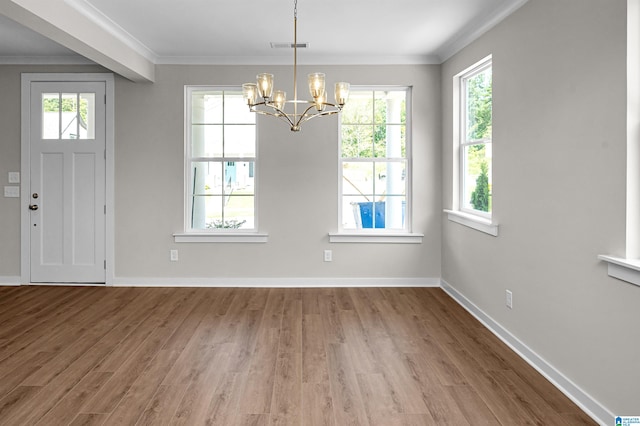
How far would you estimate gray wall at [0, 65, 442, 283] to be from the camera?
5352 mm

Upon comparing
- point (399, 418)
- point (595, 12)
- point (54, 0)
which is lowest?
point (399, 418)

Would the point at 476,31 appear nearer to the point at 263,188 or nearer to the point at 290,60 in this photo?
the point at 290,60

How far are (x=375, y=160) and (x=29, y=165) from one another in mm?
3952

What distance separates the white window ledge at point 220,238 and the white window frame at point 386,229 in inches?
32.6

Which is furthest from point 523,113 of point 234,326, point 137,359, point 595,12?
point 137,359

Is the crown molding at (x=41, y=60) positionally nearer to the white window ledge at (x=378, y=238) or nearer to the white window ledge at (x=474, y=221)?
the white window ledge at (x=378, y=238)

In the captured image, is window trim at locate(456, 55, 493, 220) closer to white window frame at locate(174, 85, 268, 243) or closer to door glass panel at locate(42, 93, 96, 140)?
white window frame at locate(174, 85, 268, 243)

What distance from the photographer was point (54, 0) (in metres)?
3.28

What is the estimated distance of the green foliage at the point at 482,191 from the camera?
422 centimetres

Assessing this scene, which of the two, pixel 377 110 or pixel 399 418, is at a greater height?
pixel 377 110

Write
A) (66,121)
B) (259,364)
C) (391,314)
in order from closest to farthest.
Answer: (259,364) → (391,314) → (66,121)

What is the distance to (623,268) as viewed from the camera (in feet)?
7.47

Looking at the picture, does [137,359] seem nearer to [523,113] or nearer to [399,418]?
[399,418]

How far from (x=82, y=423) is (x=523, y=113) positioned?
3333 mm
